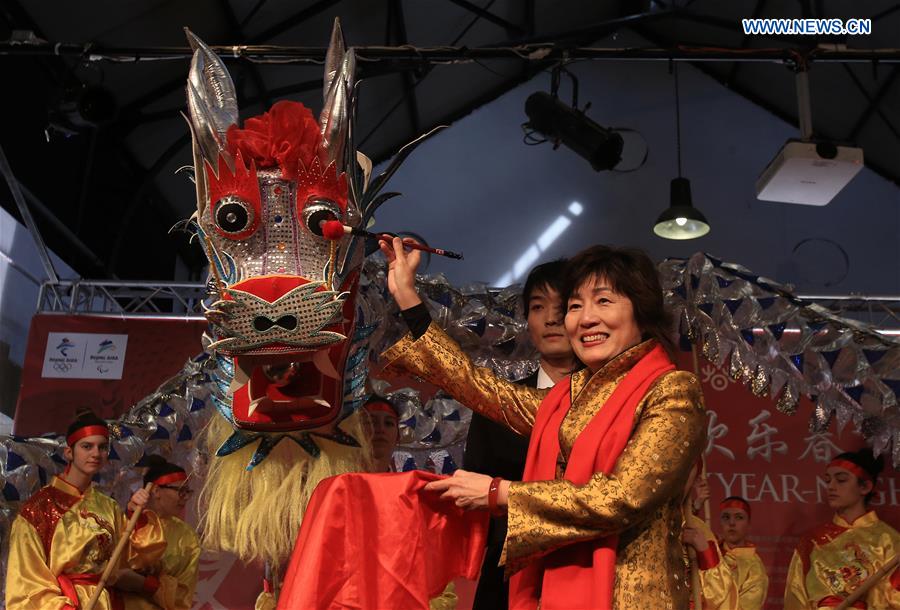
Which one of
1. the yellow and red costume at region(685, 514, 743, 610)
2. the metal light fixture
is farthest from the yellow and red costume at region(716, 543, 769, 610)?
the metal light fixture

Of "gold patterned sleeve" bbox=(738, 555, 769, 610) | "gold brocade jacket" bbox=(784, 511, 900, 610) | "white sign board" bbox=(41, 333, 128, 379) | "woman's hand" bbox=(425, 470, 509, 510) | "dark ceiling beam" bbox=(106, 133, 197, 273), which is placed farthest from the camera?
"dark ceiling beam" bbox=(106, 133, 197, 273)

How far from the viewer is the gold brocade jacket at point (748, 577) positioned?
4.86 metres

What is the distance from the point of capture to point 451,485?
6.28ft

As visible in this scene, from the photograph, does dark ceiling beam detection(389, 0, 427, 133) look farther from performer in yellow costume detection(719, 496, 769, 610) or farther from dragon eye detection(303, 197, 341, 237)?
dragon eye detection(303, 197, 341, 237)

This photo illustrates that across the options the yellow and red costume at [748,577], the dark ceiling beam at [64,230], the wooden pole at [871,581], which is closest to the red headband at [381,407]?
the wooden pole at [871,581]

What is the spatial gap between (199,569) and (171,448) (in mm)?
2445

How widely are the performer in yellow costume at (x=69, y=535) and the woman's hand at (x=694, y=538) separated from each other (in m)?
2.23

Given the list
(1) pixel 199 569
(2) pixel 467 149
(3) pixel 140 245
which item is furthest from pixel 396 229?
(1) pixel 199 569

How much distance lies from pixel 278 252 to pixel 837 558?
11.0ft

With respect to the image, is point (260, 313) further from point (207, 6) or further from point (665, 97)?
point (665, 97)

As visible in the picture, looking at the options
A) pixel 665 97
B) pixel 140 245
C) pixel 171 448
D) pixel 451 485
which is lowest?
pixel 451 485

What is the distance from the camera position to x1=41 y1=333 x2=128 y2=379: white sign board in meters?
5.68

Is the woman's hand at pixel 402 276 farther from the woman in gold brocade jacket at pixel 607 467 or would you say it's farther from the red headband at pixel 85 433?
the red headband at pixel 85 433

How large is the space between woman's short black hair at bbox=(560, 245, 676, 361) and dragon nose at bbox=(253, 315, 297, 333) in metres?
0.56
